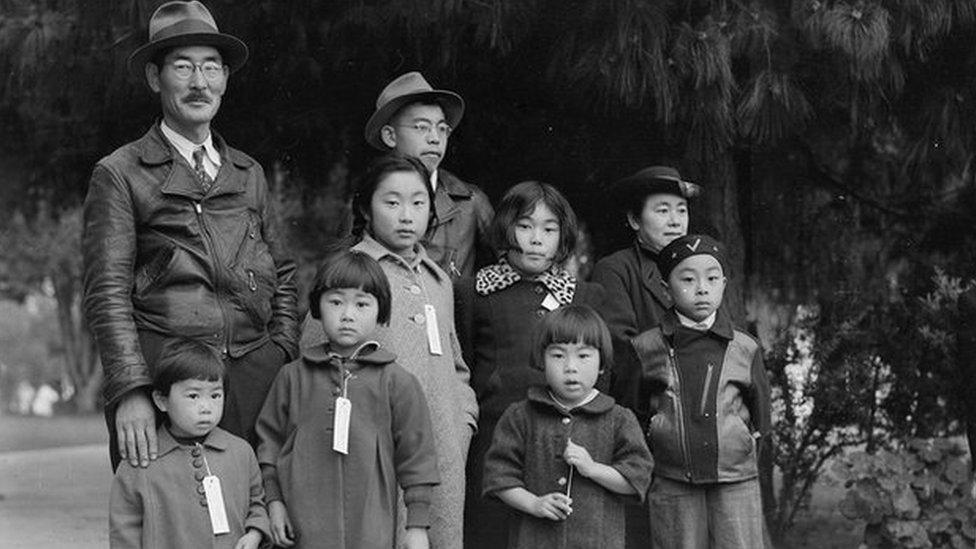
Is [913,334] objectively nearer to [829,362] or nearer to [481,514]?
[829,362]

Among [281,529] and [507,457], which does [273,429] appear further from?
[507,457]

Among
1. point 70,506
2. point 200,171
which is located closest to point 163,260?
point 200,171

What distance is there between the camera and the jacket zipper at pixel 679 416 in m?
4.34

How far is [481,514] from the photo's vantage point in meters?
4.57

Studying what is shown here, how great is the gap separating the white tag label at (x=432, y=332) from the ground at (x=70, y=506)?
3.04 metres

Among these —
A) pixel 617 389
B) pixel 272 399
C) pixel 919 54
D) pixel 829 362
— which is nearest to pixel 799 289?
pixel 829 362

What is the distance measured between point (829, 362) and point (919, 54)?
2.34 m

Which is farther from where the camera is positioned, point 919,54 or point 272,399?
point 919,54

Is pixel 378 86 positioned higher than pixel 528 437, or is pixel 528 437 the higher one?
pixel 378 86

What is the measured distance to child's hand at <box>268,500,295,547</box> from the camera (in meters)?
3.89

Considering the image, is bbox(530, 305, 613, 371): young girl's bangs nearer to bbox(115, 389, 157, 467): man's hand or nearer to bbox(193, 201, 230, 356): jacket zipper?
bbox(193, 201, 230, 356): jacket zipper

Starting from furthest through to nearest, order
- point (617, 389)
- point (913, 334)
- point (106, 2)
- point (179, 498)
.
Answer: point (913, 334) < point (106, 2) < point (617, 389) < point (179, 498)

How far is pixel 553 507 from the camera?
4039 mm

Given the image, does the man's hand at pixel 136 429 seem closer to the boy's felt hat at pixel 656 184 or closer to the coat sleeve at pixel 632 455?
the coat sleeve at pixel 632 455
